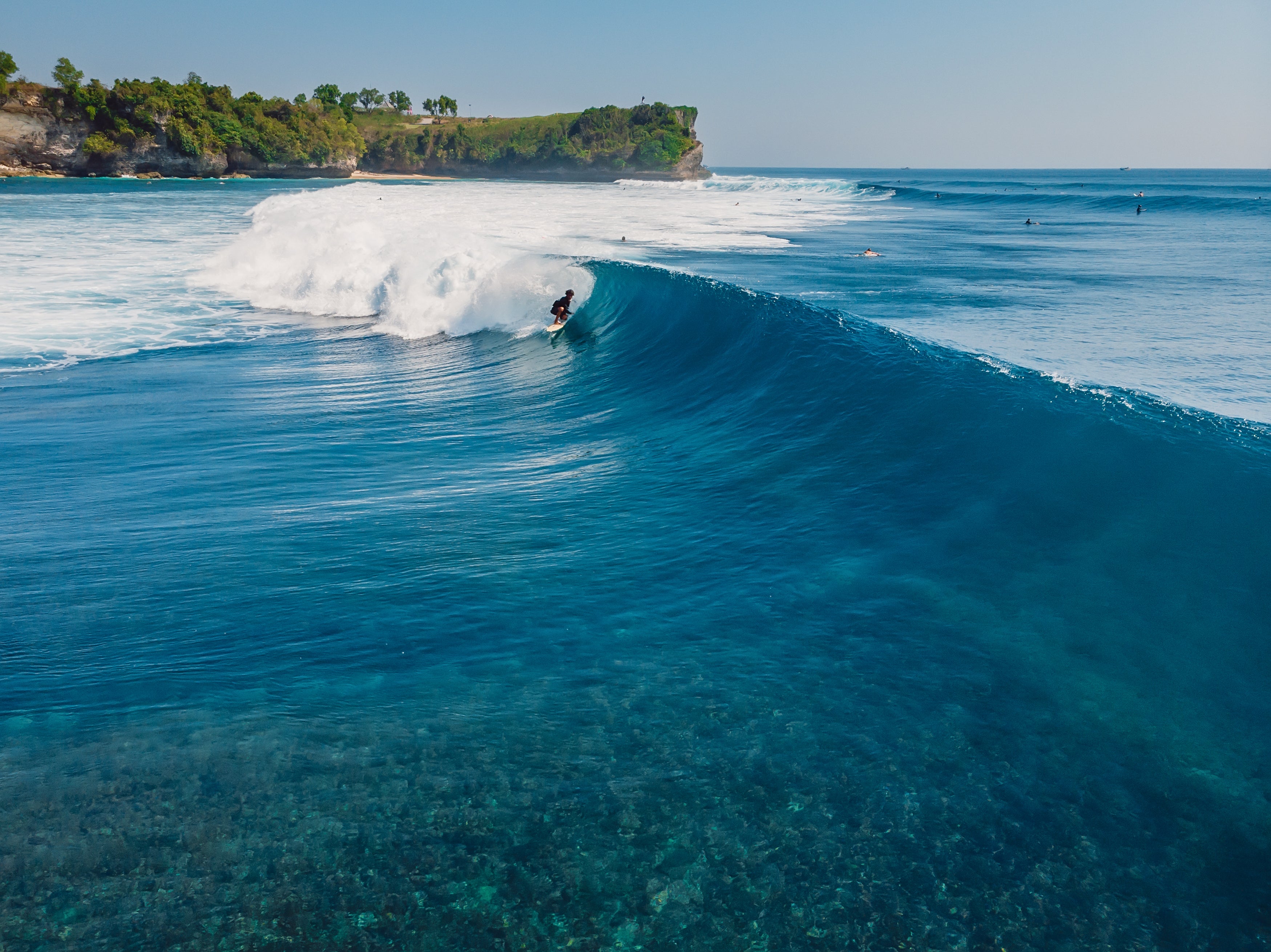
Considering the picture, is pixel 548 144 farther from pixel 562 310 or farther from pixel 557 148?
pixel 562 310

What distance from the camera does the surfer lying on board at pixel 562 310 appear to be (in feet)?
51.1

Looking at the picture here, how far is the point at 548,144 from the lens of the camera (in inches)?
6604

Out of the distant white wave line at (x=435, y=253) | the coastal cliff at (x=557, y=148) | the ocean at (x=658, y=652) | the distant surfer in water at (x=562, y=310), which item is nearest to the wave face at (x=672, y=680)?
the ocean at (x=658, y=652)

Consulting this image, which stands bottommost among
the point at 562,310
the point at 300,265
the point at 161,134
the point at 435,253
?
the point at 562,310

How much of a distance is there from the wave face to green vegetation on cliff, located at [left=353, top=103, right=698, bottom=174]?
163 metres

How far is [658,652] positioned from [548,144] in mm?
178681

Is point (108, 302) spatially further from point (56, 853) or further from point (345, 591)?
point (56, 853)

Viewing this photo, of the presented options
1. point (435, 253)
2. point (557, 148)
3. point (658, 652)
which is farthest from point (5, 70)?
point (658, 652)

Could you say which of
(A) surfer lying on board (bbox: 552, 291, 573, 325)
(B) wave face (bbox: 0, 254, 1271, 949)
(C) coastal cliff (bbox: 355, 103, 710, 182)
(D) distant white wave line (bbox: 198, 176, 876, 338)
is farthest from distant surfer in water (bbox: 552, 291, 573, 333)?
(C) coastal cliff (bbox: 355, 103, 710, 182)

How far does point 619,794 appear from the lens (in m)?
3.77

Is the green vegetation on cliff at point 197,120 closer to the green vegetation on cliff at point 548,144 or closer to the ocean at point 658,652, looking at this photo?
the green vegetation on cliff at point 548,144

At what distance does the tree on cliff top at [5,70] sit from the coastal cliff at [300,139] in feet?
2.39

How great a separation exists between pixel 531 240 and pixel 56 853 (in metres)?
26.3

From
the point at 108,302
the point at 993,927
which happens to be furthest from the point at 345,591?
the point at 108,302
